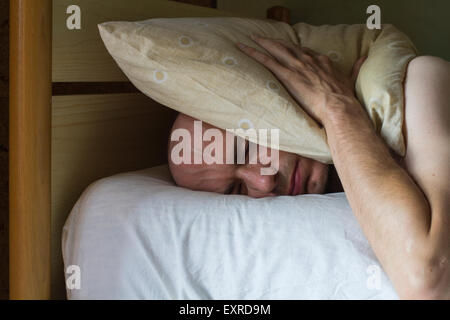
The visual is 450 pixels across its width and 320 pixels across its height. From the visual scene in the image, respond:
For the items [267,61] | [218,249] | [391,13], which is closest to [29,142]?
[218,249]

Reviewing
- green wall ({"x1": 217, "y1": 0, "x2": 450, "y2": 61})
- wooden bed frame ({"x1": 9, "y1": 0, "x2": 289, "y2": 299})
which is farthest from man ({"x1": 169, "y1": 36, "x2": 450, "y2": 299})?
green wall ({"x1": 217, "y1": 0, "x2": 450, "y2": 61})

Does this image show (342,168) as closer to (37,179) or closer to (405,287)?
(405,287)

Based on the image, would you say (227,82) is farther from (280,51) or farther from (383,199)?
(383,199)

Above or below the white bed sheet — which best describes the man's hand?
above

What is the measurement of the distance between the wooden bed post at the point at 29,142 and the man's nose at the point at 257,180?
0.38 metres

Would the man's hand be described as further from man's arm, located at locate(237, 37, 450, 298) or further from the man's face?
the man's face

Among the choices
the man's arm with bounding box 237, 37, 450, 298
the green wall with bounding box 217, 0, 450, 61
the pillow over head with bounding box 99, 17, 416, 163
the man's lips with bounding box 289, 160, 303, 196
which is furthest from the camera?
the green wall with bounding box 217, 0, 450, 61

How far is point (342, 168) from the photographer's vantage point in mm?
804

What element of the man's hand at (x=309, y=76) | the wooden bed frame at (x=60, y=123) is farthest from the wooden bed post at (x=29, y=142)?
the man's hand at (x=309, y=76)

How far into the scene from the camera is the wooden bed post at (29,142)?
2.44 feet

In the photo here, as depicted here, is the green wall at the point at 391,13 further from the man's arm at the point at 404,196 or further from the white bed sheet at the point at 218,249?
the white bed sheet at the point at 218,249

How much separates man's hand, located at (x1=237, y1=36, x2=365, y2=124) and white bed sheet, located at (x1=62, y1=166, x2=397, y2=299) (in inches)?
7.2

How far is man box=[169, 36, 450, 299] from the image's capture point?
663mm
